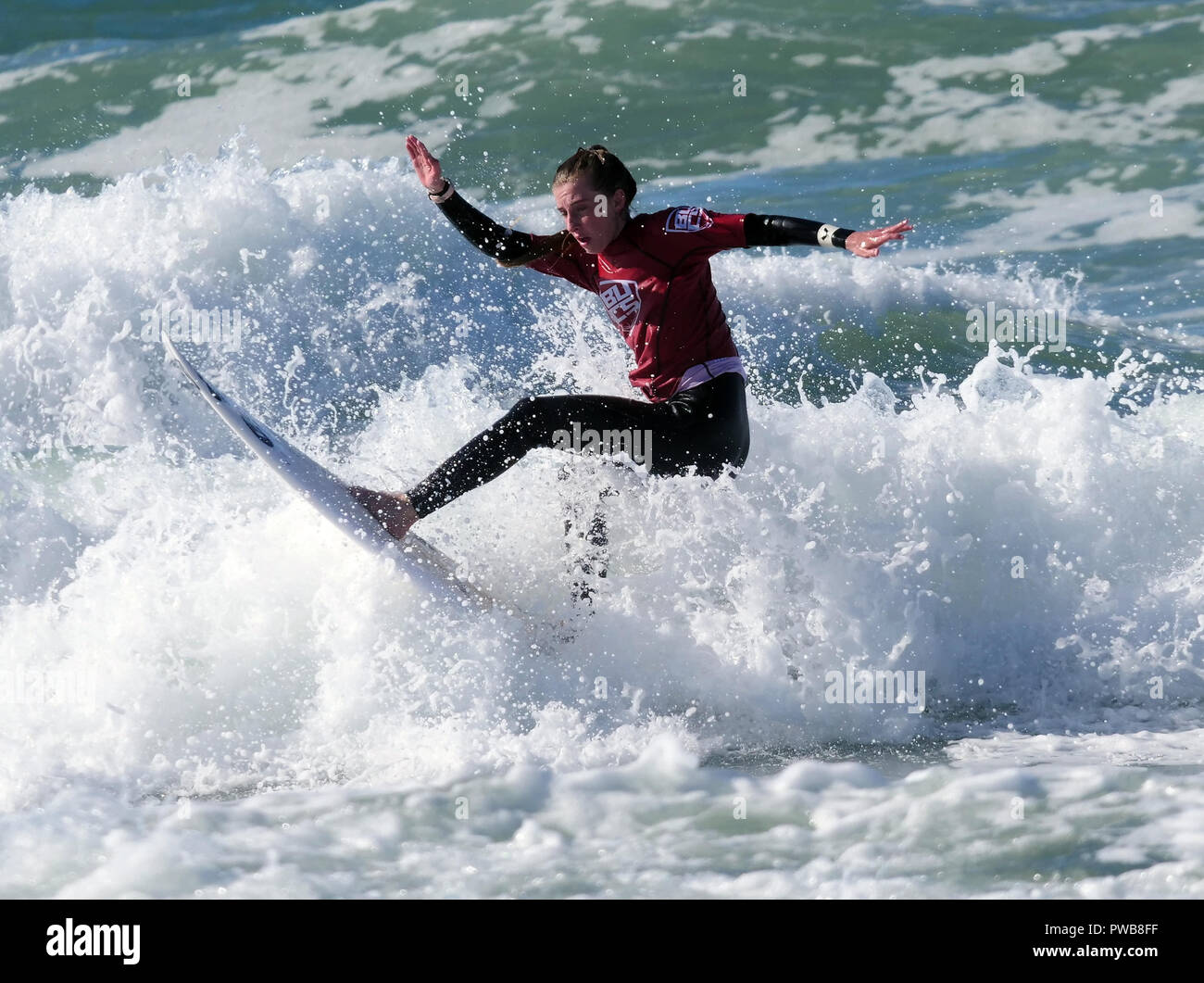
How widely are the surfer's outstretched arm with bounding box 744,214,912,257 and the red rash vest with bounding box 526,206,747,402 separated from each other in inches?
2.3

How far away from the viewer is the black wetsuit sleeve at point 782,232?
15.8 feet

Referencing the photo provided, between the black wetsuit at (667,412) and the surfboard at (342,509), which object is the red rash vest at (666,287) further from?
the surfboard at (342,509)

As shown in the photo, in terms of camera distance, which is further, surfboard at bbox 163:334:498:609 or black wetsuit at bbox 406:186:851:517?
surfboard at bbox 163:334:498:609

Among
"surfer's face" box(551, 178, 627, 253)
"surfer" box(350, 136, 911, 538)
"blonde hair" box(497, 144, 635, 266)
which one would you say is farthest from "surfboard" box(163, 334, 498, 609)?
"blonde hair" box(497, 144, 635, 266)

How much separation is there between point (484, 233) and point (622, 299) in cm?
68

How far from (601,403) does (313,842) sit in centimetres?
196

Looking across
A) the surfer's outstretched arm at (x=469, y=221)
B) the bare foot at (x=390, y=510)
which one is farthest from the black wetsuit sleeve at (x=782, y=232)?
the bare foot at (x=390, y=510)

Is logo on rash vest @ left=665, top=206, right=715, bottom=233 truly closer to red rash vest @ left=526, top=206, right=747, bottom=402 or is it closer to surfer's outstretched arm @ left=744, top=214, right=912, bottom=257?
red rash vest @ left=526, top=206, right=747, bottom=402

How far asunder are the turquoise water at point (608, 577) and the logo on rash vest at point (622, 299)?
69 centimetres

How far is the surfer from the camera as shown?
4871 mm

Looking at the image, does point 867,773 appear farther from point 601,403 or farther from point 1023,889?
point 601,403

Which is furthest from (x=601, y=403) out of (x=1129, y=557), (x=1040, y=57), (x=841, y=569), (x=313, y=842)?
(x=1040, y=57)

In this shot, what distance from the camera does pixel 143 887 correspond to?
377cm

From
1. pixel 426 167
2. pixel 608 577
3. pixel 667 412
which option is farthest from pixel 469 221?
Answer: pixel 608 577
